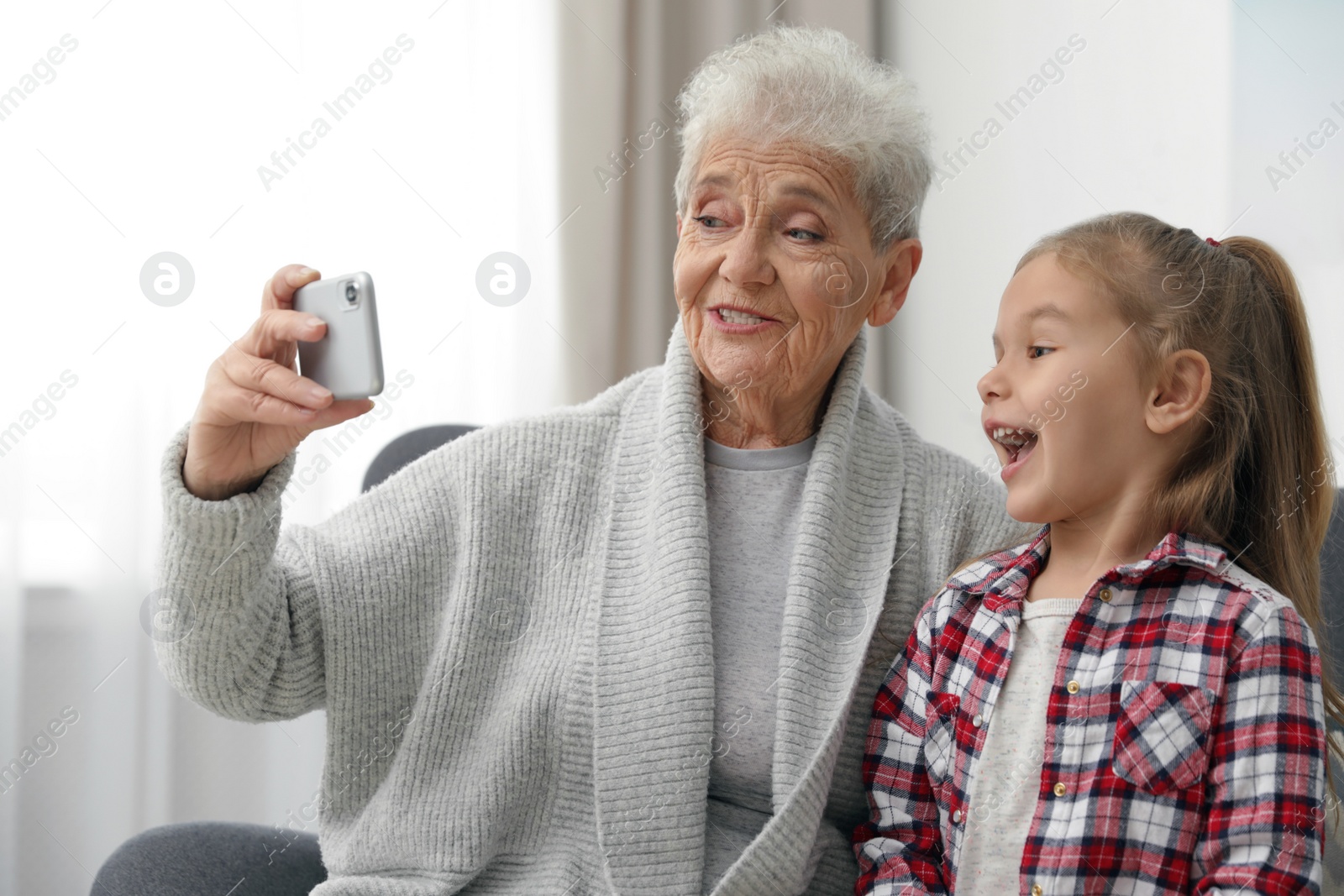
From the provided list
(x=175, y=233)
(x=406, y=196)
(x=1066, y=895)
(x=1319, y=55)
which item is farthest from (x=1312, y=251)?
(x=175, y=233)

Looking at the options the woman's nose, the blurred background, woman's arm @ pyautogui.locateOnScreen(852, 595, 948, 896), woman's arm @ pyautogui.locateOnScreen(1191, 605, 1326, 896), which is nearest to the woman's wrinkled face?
the woman's nose

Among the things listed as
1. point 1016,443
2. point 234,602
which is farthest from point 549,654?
point 1016,443

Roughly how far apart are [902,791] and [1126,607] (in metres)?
0.30

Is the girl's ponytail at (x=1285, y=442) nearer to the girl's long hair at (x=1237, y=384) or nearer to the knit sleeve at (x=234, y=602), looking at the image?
the girl's long hair at (x=1237, y=384)

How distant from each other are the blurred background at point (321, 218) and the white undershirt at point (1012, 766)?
2.79 feet

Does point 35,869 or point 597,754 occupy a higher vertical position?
point 597,754

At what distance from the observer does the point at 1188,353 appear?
1.02 meters

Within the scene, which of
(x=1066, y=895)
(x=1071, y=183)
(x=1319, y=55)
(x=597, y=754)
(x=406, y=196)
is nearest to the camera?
(x=1066, y=895)

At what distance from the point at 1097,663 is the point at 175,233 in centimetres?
178

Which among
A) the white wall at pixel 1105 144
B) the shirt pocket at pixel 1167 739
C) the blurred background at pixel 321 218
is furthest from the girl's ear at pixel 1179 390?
the blurred background at pixel 321 218

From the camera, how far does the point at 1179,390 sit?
1.04 metres

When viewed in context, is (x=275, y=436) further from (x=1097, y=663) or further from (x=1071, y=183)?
(x=1071, y=183)

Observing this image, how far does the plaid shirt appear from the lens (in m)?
0.86

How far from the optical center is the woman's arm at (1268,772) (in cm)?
84
